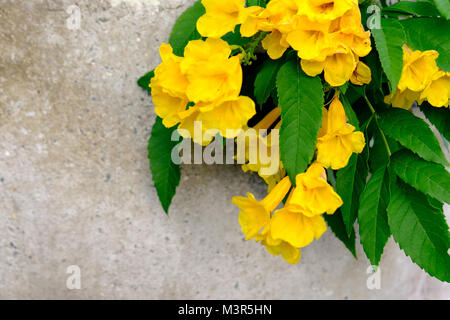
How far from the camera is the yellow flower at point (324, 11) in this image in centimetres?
43

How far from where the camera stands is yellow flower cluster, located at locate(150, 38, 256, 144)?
1.52 feet

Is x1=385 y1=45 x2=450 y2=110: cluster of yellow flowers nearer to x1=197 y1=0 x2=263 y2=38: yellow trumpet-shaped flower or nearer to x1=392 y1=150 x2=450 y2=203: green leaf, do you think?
x1=392 y1=150 x2=450 y2=203: green leaf

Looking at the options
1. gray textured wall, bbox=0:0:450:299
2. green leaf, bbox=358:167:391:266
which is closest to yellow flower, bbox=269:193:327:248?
green leaf, bbox=358:167:391:266

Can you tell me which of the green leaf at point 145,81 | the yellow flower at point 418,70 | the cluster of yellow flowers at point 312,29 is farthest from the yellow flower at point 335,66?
the green leaf at point 145,81

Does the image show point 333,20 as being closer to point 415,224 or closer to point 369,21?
point 369,21

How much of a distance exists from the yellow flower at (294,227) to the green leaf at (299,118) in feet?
0.17

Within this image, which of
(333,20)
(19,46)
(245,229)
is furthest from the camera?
(19,46)

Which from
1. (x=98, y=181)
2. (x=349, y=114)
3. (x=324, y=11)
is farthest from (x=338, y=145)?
(x=98, y=181)

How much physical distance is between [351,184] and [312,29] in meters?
0.28

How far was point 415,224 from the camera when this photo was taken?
1.87 feet

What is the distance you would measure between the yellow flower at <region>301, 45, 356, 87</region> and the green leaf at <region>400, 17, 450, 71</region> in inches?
6.3
